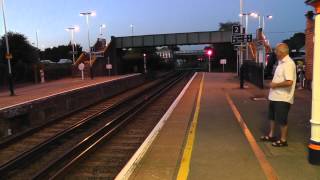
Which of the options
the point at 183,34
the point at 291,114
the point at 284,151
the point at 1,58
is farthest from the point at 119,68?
the point at 284,151

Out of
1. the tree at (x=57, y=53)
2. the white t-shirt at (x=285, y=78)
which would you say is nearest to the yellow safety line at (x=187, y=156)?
the white t-shirt at (x=285, y=78)

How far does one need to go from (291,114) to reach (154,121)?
19.0ft

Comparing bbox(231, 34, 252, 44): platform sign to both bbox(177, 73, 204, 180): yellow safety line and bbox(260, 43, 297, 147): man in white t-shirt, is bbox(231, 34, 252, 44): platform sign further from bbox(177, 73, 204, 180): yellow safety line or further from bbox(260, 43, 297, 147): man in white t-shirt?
bbox(260, 43, 297, 147): man in white t-shirt

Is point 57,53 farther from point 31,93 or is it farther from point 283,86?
point 283,86

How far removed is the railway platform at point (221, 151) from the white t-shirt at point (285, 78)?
0.98 m

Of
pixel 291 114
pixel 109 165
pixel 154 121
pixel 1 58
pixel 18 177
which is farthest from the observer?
pixel 1 58

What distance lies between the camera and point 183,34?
248 ft

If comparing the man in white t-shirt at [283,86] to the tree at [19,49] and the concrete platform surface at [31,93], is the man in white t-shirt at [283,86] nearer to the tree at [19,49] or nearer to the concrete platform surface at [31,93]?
the concrete platform surface at [31,93]

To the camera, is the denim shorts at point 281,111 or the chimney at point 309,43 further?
the chimney at point 309,43

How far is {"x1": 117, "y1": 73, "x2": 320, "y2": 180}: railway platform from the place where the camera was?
7.12m

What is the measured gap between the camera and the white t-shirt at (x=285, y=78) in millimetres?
8250

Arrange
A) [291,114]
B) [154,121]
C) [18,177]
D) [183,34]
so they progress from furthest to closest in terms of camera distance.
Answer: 1. [183,34]
2. [154,121]
3. [291,114]
4. [18,177]

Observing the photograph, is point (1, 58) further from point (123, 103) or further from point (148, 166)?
point (148, 166)

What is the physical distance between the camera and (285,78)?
8266 mm
